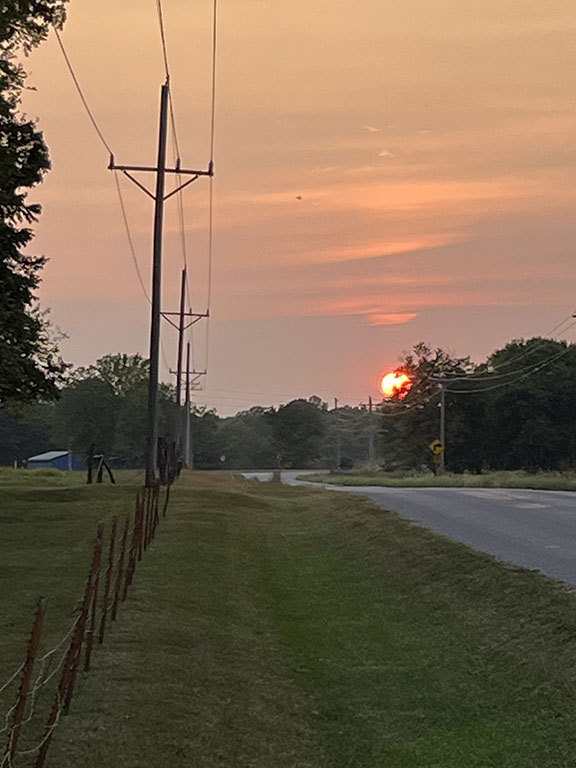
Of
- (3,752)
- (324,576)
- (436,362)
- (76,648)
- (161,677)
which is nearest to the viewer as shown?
(3,752)

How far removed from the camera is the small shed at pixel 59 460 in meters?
124

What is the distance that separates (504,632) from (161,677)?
3.84 m

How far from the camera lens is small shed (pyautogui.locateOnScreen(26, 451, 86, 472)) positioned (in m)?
124

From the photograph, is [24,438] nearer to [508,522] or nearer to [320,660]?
[508,522]

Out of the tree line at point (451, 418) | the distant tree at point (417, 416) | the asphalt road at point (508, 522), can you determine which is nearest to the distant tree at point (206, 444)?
the tree line at point (451, 418)

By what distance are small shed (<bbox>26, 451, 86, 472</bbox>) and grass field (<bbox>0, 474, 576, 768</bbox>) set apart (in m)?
104

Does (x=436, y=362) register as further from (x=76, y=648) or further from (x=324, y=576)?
(x=76, y=648)

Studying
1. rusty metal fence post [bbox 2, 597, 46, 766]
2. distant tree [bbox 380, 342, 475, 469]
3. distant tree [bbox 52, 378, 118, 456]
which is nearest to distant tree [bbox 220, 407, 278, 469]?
distant tree [bbox 52, 378, 118, 456]

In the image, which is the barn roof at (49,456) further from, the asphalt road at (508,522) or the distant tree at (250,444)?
the asphalt road at (508,522)

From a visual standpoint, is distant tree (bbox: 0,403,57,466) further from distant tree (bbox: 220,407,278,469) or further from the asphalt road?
the asphalt road

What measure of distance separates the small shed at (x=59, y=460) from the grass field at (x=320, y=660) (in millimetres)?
103925

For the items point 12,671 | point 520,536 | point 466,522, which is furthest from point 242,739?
point 466,522

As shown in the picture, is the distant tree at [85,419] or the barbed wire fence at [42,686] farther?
the distant tree at [85,419]

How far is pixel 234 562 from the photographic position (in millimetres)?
20500
